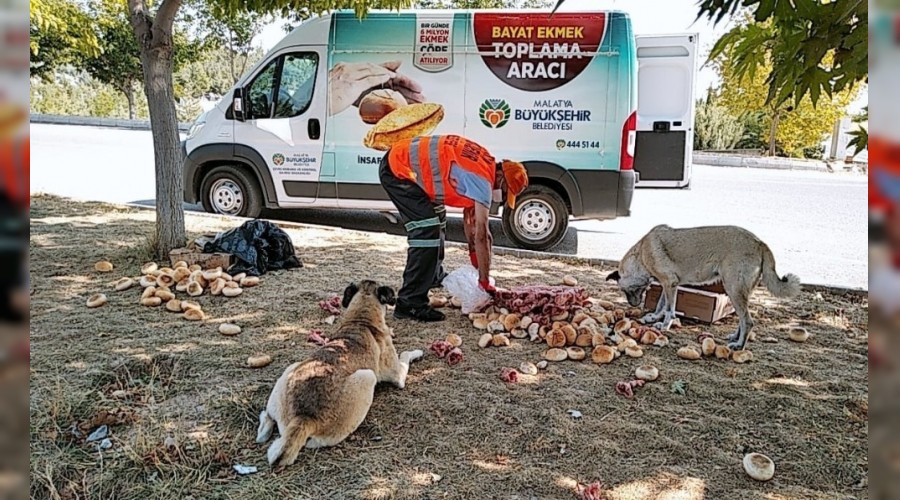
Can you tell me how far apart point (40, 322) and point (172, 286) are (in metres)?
1.09

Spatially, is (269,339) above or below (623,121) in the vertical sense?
below

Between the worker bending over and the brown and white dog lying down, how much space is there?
1.43 m

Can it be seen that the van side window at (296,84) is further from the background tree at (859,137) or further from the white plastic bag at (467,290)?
the background tree at (859,137)

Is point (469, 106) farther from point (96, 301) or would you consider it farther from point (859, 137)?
point (859, 137)

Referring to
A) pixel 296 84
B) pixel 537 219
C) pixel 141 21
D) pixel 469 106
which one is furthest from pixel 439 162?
pixel 296 84

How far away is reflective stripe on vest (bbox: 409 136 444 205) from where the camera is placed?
4.95 meters

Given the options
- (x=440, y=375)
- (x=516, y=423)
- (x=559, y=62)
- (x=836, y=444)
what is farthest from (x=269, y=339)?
(x=559, y=62)

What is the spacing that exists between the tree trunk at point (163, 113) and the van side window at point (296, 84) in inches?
97.0

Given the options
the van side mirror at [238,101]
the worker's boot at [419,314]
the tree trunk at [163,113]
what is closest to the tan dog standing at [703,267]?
the worker's boot at [419,314]

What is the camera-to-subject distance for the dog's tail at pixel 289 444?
119 inches

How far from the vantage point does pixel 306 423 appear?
3.09 metres

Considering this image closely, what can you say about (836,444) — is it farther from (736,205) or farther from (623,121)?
(736,205)

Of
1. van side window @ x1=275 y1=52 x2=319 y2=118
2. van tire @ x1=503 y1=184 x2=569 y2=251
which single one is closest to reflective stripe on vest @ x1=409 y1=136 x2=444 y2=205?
van tire @ x1=503 y1=184 x2=569 y2=251

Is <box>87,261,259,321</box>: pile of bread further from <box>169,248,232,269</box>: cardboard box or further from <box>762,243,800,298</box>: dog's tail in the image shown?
Result: <box>762,243,800,298</box>: dog's tail
